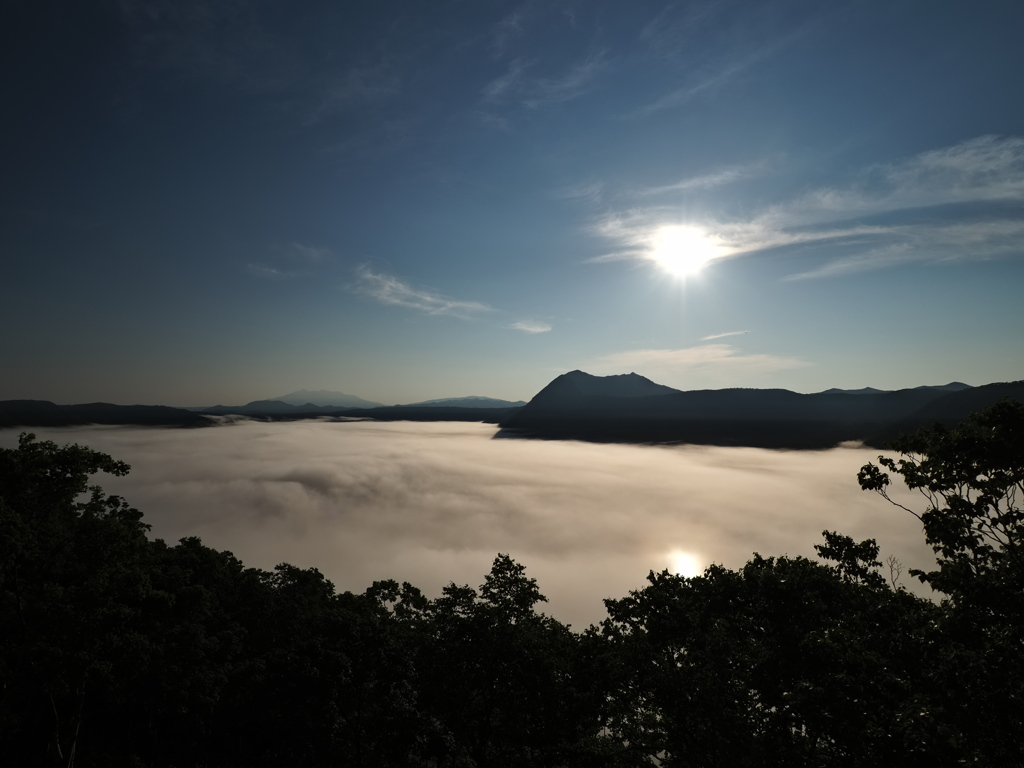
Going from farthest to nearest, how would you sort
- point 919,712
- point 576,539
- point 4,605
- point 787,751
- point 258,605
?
point 576,539 < point 258,605 < point 4,605 < point 787,751 < point 919,712

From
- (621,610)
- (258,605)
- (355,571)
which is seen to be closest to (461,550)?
(355,571)

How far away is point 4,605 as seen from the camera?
72.0 feet

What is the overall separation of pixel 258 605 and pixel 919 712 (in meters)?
41.6

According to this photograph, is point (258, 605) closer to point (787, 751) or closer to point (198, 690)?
point (198, 690)

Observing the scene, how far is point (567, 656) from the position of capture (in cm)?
2623

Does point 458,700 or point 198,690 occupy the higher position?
point 458,700

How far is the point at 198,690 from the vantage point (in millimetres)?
27781

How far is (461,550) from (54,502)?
155313 mm

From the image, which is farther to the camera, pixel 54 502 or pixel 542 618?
pixel 542 618

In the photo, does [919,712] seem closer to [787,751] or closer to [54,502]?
[787,751]

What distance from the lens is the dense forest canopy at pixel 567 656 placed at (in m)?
15.3

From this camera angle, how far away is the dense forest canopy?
15312mm

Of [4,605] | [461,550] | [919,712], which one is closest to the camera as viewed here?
[919,712]

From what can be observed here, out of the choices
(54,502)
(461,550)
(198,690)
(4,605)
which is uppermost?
(54,502)
